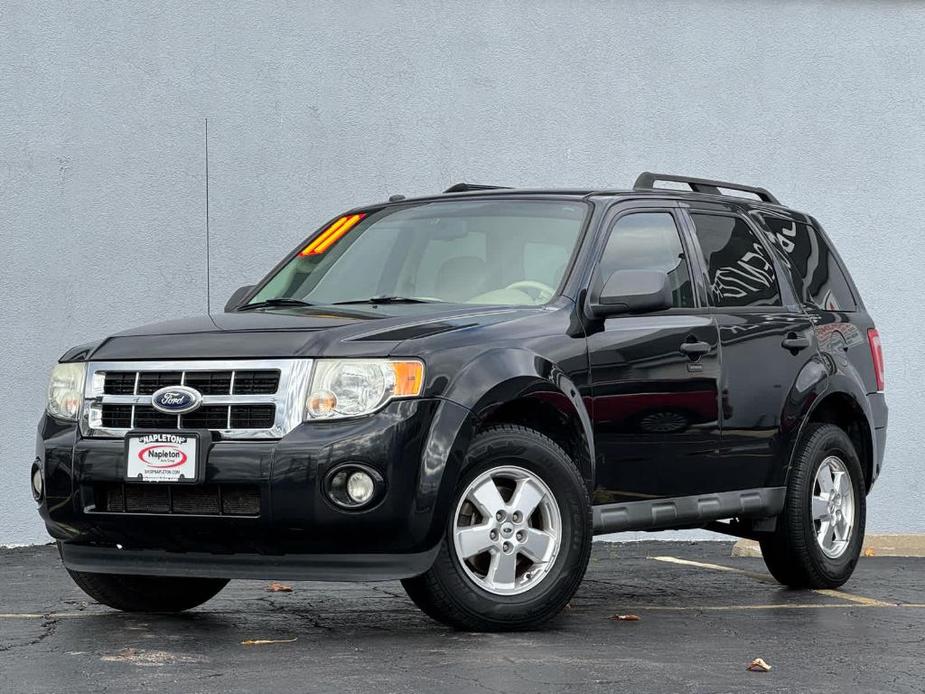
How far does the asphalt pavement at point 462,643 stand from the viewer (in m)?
5.54

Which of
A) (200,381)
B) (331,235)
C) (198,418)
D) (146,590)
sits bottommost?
(146,590)

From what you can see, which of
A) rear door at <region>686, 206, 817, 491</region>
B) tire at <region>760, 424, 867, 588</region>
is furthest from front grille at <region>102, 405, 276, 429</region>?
tire at <region>760, 424, 867, 588</region>

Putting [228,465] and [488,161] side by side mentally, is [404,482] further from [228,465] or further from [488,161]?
[488,161]

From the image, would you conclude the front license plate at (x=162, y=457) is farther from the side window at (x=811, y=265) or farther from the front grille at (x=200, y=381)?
the side window at (x=811, y=265)

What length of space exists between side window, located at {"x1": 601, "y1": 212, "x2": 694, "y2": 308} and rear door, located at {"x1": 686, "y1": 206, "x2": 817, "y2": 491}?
0.54ft

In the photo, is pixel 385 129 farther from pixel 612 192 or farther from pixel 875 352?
pixel 612 192

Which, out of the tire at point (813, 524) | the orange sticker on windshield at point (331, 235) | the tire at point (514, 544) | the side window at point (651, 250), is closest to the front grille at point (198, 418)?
the tire at point (514, 544)

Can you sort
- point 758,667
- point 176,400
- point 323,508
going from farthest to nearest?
1. point 176,400
2. point 323,508
3. point 758,667

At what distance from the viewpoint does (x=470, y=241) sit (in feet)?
25.1

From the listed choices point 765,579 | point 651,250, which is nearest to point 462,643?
point 651,250

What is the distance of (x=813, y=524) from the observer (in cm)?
855

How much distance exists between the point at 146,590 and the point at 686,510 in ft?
7.83

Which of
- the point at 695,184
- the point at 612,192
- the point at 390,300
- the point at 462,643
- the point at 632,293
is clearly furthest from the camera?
the point at 695,184

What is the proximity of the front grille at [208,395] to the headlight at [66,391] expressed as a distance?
8 centimetres
